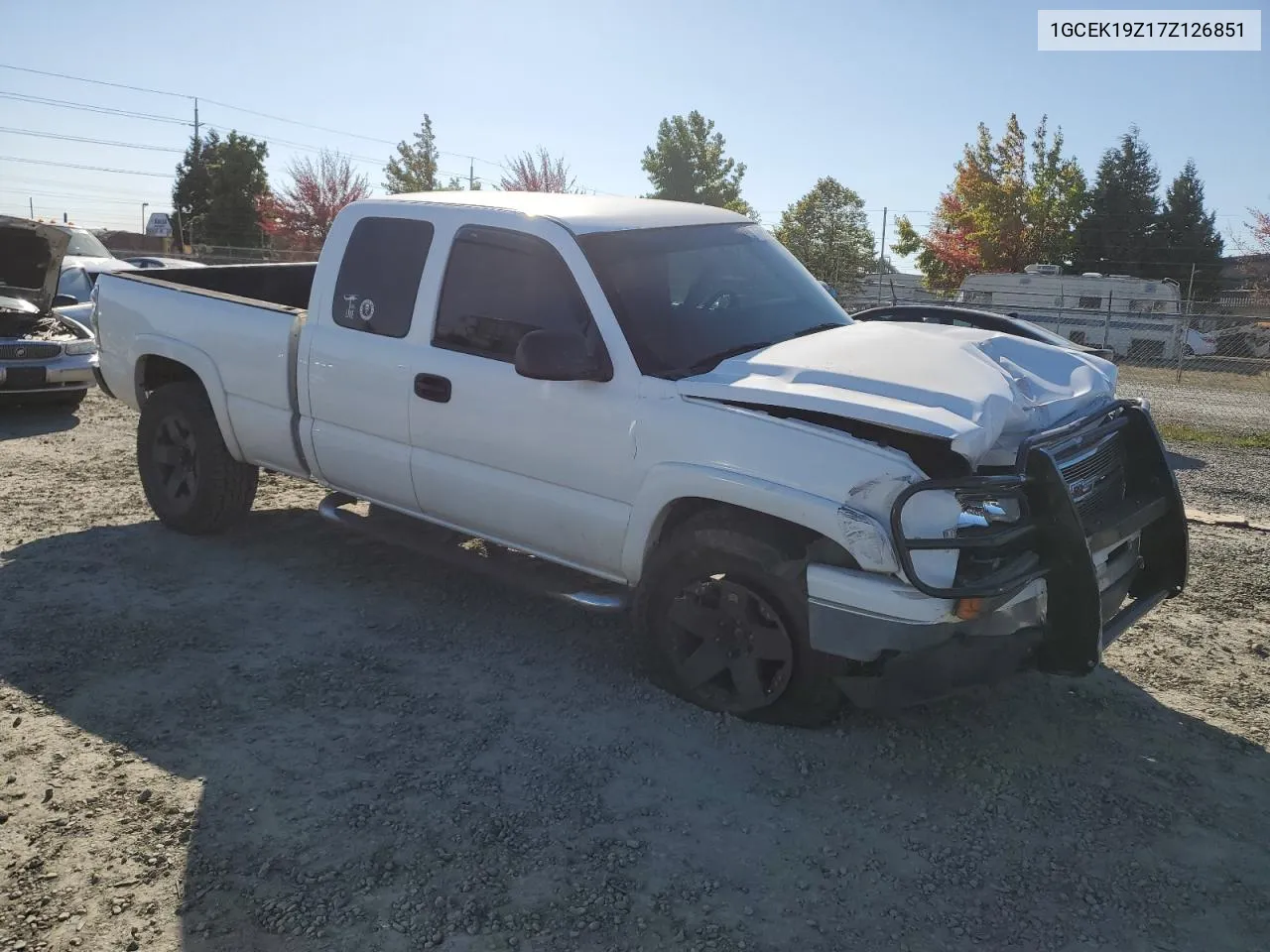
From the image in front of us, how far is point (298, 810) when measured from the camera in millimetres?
3412

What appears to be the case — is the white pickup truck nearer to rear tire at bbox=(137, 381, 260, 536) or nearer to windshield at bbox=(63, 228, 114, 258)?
rear tire at bbox=(137, 381, 260, 536)

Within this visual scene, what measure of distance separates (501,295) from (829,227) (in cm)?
4627

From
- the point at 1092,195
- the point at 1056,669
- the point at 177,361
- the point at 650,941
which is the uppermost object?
the point at 1092,195

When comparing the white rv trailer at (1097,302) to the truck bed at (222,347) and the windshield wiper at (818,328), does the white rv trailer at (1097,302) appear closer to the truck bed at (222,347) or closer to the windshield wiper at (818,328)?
the windshield wiper at (818,328)

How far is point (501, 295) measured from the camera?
463cm

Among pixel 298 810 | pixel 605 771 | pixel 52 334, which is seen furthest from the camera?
pixel 52 334

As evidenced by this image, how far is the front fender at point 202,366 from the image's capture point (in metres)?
5.77

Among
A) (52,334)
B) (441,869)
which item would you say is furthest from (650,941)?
(52,334)

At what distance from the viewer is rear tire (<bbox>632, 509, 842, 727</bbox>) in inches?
149

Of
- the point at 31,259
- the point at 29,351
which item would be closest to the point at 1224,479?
the point at 29,351

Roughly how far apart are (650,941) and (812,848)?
2.28ft

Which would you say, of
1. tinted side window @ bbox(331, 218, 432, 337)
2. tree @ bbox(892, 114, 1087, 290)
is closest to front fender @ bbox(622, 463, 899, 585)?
tinted side window @ bbox(331, 218, 432, 337)

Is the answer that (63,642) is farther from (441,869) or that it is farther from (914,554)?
(914,554)

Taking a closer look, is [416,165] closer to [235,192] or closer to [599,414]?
[235,192]
